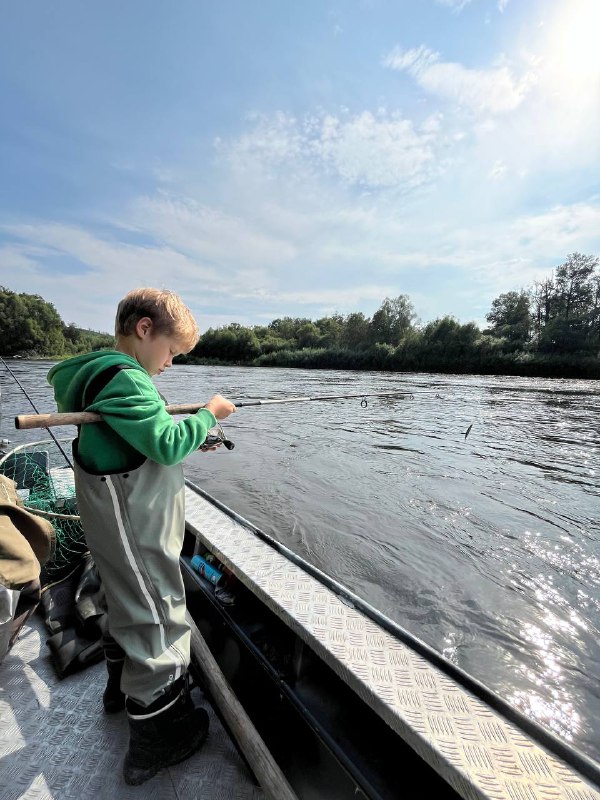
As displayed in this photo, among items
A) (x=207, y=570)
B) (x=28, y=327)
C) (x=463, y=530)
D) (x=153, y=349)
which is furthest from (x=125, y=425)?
(x=28, y=327)

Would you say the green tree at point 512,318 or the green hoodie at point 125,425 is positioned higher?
the green tree at point 512,318

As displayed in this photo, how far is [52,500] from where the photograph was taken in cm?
364

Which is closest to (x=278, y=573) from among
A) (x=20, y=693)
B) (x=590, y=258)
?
(x=20, y=693)

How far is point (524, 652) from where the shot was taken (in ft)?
10.2

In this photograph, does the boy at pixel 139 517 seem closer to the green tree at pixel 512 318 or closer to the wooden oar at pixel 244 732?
the wooden oar at pixel 244 732

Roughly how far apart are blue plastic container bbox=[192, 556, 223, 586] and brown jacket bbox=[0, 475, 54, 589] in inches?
33.7

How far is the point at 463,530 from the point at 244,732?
411 cm

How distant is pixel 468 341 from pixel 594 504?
175ft

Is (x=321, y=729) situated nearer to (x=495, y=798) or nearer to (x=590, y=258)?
(x=495, y=798)

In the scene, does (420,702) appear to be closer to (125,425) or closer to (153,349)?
(125,425)

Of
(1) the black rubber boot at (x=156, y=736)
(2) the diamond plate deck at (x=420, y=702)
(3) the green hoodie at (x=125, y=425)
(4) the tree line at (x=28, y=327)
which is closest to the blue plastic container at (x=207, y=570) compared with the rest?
(2) the diamond plate deck at (x=420, y=702)

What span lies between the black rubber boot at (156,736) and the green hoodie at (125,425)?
0.98 meters

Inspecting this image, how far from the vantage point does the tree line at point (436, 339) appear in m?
45.9

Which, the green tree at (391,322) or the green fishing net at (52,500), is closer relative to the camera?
the green fishing net at (52,500)
